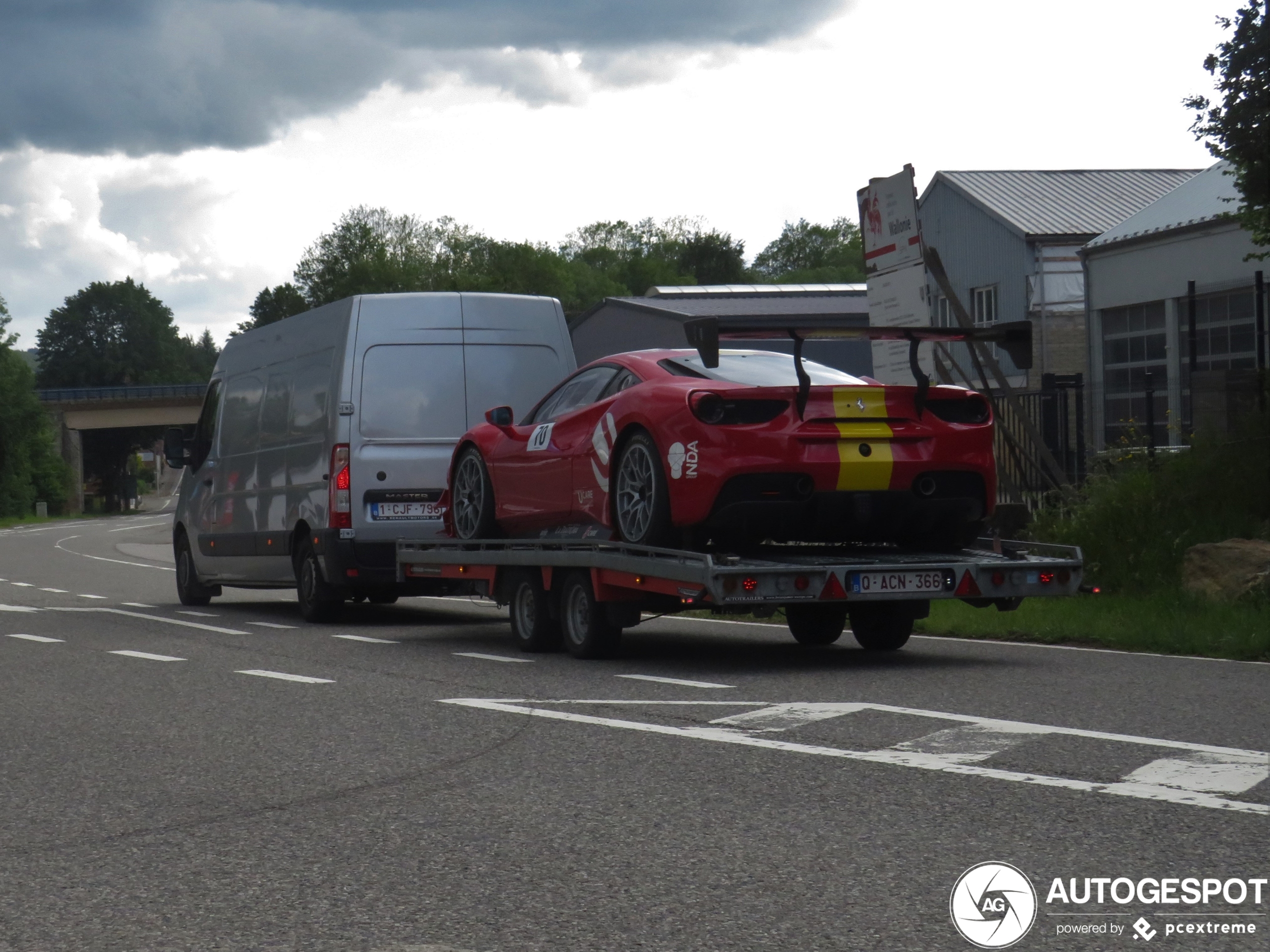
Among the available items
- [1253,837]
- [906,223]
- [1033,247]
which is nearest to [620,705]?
[1253,837]

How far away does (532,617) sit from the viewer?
11336 mm

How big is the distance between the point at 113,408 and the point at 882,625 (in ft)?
320

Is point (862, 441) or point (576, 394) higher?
A: point (576, 394)

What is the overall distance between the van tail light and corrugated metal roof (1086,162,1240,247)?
15.7 metres

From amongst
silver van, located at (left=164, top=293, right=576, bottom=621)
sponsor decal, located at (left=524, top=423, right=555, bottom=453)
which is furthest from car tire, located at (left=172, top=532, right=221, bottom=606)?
sponsor decal, located at (left=524, top=423, right=555, bottom=453)

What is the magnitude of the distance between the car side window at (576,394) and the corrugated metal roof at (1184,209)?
16.1m

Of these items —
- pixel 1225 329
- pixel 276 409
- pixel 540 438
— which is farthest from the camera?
pixel 1225 329

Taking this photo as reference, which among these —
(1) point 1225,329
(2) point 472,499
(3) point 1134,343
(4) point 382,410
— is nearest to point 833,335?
(2) point 472,499

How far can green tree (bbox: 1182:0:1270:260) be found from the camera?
46.2 feet

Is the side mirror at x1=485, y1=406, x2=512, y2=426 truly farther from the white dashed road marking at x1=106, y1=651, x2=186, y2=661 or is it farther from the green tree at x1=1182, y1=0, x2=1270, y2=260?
the green tree at x1=1182, y1=0, x2=1270, y2=260

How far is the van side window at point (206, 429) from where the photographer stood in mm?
17344

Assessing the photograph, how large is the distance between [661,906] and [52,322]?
508 ft

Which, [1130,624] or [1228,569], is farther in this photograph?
[1228,569]

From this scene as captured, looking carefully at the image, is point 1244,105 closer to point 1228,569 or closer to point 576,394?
point 1228,569
